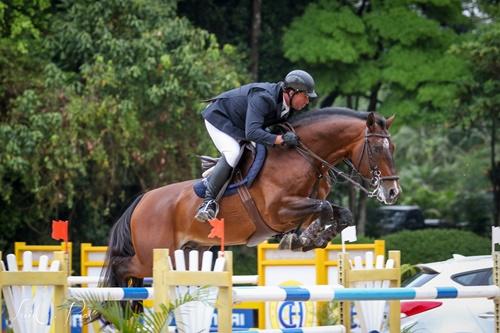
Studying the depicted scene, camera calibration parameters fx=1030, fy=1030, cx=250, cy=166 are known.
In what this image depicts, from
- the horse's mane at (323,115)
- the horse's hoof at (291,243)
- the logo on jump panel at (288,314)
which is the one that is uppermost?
the horse's mane at (323,115)

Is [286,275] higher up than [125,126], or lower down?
lower down

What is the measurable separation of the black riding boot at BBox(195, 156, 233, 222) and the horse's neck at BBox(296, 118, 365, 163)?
27.0 inches

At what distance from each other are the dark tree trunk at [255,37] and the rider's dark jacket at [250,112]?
40.4ft

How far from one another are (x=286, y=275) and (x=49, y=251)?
9.39ft

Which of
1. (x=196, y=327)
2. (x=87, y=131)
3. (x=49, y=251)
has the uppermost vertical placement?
(x=87, y=131)

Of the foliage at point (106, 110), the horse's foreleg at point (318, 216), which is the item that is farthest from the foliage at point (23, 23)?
the horse's foreleg at point (318, 216)

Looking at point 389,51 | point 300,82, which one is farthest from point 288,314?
point 389,51

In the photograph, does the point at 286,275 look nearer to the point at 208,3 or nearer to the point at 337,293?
the point at 337,293

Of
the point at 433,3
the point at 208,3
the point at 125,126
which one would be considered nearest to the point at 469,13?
the point at 433,3

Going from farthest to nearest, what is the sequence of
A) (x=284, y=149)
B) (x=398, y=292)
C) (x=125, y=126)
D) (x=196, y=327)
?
(x=125, y=126), (x=284, y=149), (x=398, y=292), (x=196, y=327)

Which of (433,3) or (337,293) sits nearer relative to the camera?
(337,293)

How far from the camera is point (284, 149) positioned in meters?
8.57

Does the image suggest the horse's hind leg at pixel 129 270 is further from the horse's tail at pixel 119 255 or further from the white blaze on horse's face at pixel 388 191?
the white blaze on horse's face at pixel 388 191

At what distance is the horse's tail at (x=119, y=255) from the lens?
355 inches
